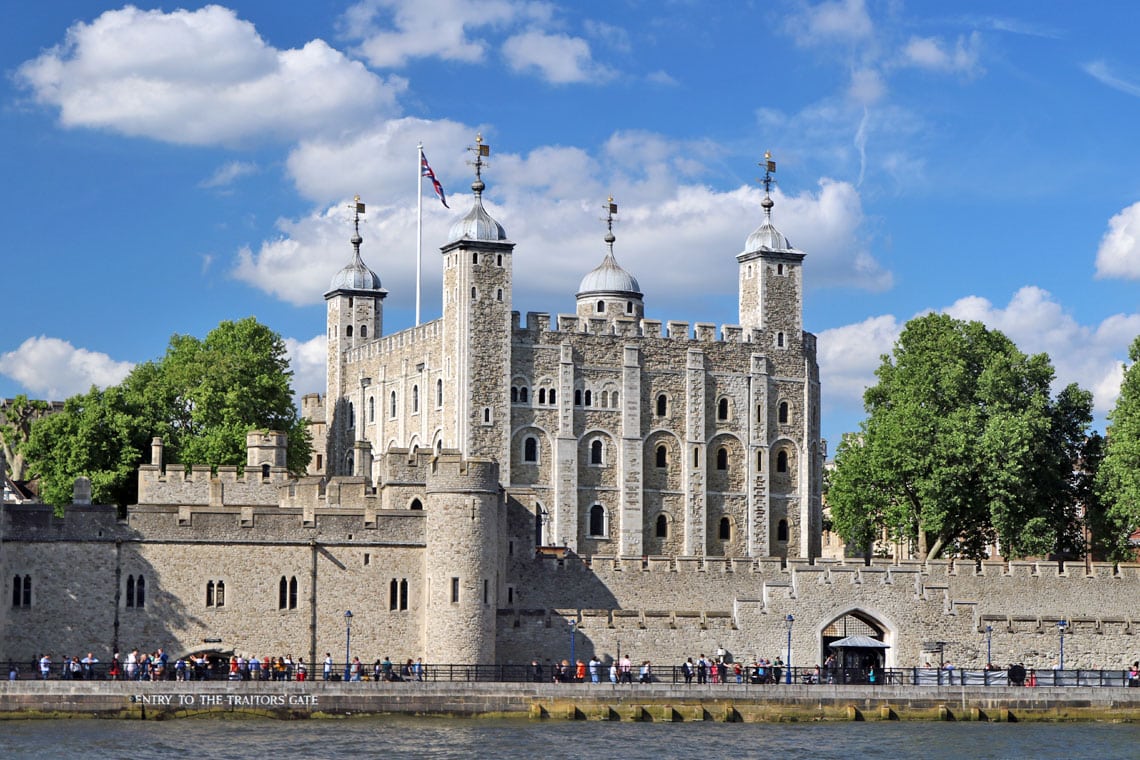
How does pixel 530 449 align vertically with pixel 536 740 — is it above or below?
above

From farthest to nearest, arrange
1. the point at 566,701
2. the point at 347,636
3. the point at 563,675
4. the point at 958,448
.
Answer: the point at 958,448 < the point at 347,636 < the point at 563,675 < the point at 566,701

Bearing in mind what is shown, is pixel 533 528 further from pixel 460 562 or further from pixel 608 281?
pixel 608 281

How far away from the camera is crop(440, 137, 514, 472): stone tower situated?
8656 centimetres

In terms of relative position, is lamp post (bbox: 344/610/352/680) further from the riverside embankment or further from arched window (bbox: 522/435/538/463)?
→ arched window (bbox: 522/435/538/463)

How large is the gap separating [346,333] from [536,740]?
51.2 metres

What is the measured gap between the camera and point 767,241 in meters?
94.1

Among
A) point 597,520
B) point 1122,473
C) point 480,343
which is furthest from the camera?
point 597,520

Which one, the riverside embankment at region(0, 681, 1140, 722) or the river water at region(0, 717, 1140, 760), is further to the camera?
the riverside embankment at region(0, 681, 1140, 722)

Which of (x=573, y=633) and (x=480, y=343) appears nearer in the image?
(x=573, y=633)

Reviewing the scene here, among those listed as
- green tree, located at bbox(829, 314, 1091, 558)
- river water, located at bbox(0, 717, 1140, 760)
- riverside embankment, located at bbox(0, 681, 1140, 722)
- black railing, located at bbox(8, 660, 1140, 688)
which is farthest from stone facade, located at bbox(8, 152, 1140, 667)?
green tree, located at bbox(829, 314, 1091, 558)

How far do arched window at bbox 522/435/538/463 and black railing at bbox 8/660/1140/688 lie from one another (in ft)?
84.8

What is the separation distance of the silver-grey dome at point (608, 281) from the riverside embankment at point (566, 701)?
139 ft

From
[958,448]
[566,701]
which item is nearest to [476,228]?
[958,448]

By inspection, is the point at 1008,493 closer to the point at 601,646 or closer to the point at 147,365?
the point at 601,646
